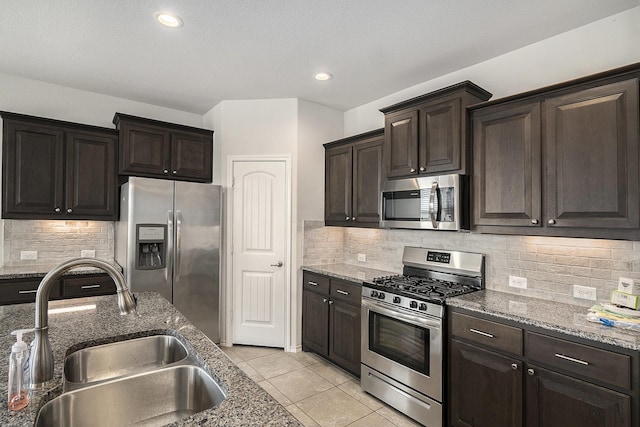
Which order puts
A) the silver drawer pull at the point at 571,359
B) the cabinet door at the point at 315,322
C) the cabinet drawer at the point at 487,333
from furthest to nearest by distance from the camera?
the cabinet door at the point at 315,322, the cabinet drawer at the point at 487,333, the silver drawer pull at the point at 571,359

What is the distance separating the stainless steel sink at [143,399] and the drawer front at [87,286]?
2377 millimetres

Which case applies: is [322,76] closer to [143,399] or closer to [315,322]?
[315,322]

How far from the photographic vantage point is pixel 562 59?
246 centimetres

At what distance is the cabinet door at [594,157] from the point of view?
185 centimetres

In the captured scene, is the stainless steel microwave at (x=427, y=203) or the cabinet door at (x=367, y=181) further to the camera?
the cabinet door at (x=367, y=181)

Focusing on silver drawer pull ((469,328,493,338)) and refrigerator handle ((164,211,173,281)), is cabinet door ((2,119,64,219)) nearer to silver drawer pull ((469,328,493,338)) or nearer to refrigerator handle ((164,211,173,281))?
refrigerator handle ((164,211,173,281))

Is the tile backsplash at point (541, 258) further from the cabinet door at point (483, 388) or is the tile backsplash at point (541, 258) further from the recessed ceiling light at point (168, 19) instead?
the recessed ceiling light at point (168, 19)

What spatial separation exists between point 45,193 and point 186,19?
231 cm

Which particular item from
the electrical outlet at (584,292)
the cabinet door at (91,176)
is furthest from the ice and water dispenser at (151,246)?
the electrical outlet at (584,292)

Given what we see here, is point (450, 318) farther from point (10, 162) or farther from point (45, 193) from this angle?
point (10, 162)

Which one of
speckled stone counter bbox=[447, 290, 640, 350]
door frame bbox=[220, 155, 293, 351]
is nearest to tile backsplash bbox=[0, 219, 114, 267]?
door frame bbox=[220, 155, 293, 351]

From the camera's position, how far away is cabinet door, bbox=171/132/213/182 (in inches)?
151

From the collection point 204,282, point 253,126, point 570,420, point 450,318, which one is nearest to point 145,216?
point 204,282

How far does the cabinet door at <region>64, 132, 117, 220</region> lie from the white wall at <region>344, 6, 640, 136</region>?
3500mm
